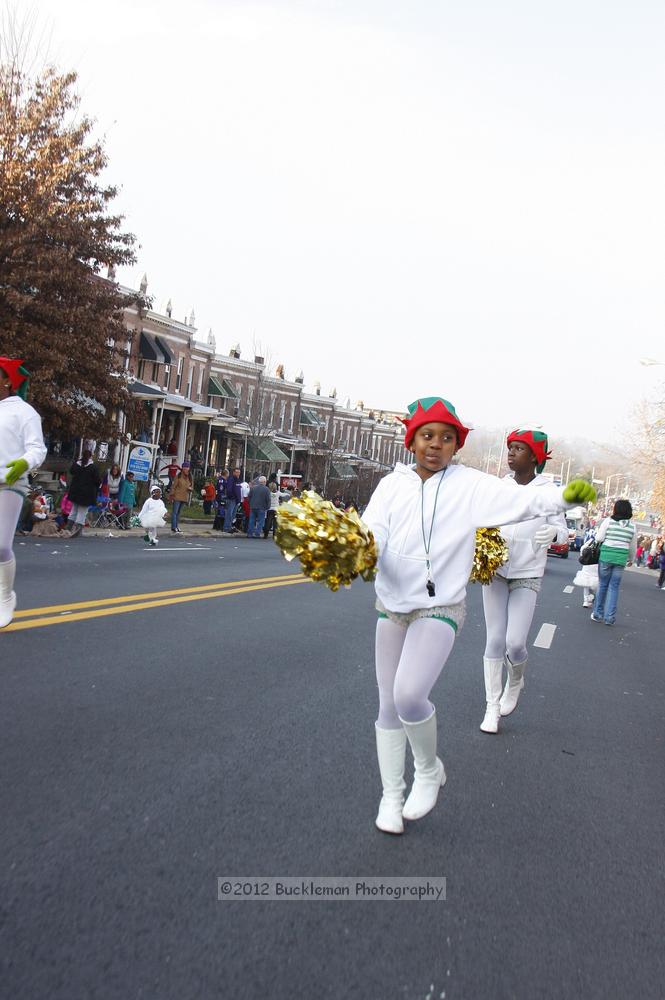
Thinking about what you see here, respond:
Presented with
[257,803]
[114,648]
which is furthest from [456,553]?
[114,648]

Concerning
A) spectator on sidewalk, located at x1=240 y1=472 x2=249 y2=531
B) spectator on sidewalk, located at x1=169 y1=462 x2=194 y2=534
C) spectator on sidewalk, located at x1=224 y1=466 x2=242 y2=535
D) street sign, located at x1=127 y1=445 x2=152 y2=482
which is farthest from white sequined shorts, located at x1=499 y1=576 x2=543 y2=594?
spectator on sidewalk, located at x1=240 y1=472 x2=249 y2=531

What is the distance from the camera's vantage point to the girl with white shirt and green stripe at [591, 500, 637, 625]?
13719 millimetres

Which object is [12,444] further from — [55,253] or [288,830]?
[55,253]

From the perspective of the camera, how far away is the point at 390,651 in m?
4.18

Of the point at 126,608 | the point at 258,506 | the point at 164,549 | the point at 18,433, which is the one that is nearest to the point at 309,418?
the point at 258,506

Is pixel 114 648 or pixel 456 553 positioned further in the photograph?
pixel 114 648

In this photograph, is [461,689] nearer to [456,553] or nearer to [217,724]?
[217,724]

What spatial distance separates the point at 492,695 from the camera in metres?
6.32

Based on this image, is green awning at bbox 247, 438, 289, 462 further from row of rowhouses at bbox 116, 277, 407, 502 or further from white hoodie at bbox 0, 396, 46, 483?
white hoodie at bbox 0, 396, 46, 483

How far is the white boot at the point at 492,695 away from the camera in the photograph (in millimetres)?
6285

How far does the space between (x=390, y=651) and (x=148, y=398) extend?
3384 centimetres

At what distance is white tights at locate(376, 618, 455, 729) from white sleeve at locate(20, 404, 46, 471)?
374cm

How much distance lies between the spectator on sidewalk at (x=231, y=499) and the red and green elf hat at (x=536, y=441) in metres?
21.5

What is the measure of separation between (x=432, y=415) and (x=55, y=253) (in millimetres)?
17924
